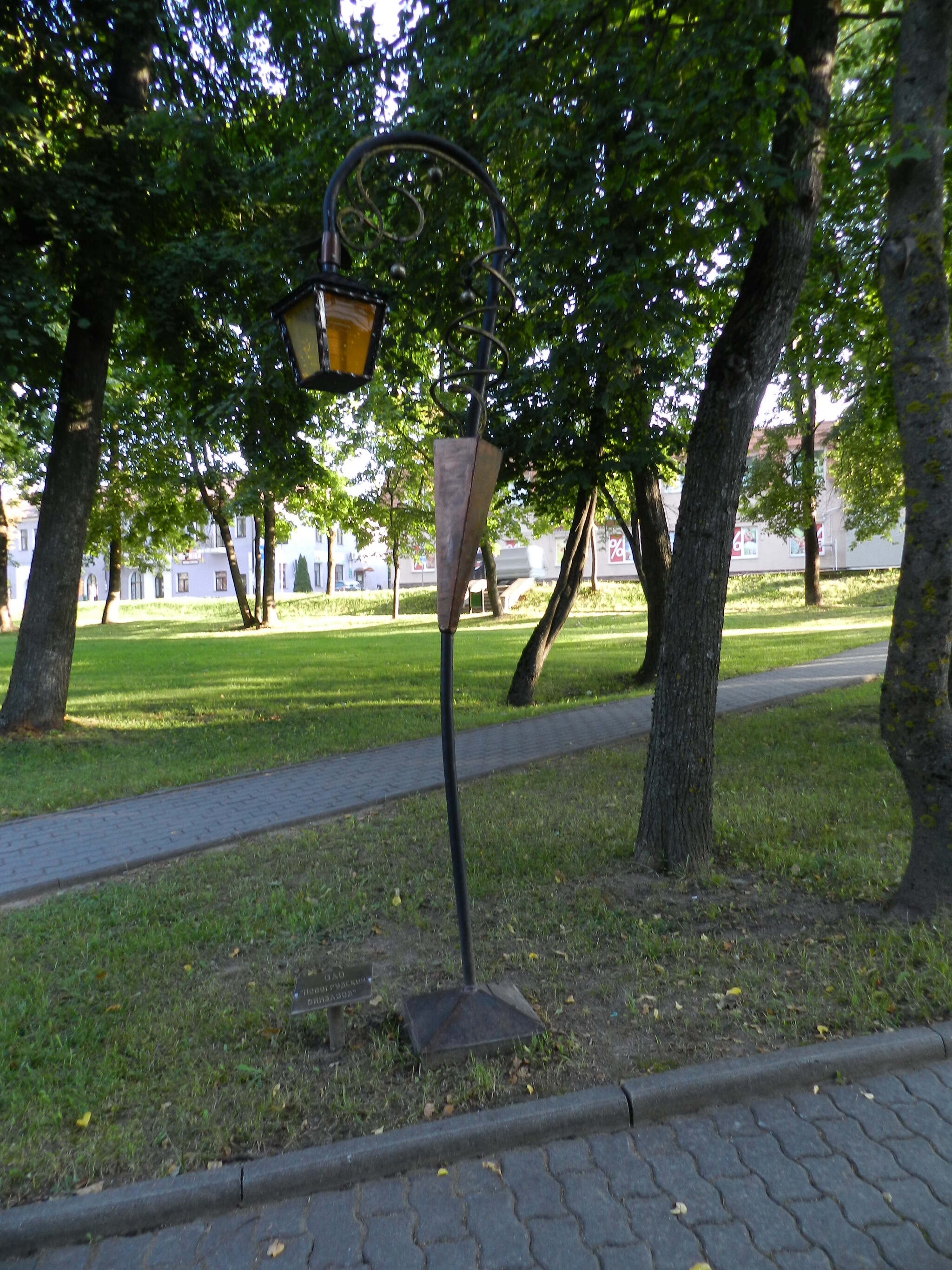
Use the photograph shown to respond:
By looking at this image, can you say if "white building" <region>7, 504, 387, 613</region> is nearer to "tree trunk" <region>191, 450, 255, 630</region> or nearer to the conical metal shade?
"tree trunk" <region>191, 450, 255, 630</region>

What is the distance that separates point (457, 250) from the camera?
803cm

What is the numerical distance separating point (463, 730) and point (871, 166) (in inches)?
319

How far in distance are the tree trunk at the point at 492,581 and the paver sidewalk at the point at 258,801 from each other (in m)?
23.9

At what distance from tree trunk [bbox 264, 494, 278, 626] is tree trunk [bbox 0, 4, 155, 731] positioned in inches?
846

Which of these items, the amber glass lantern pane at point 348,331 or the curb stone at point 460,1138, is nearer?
the curb stone at point 460,1138

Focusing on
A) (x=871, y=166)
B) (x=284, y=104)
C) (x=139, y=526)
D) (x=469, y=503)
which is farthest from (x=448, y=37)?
(x=139, y=526)

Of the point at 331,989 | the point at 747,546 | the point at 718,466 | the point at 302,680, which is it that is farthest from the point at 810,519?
the point at 331,989

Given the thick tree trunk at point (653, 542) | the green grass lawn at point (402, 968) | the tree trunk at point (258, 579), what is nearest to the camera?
the green grass lawn at point (402, 968)

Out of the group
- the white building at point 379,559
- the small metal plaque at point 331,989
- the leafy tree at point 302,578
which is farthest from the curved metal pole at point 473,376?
the leafy tree at point 302,578

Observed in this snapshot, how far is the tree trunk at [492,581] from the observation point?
36.5 meters

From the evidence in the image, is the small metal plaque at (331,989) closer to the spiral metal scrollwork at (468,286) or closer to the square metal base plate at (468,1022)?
the square metal base plate at (468,1022)

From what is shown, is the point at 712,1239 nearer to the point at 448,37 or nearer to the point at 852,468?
the point at 448,37

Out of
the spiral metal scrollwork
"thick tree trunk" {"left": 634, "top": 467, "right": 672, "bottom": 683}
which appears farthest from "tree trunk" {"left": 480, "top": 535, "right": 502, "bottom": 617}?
the spiral metal scrollwork

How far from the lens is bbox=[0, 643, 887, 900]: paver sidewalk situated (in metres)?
6.44
